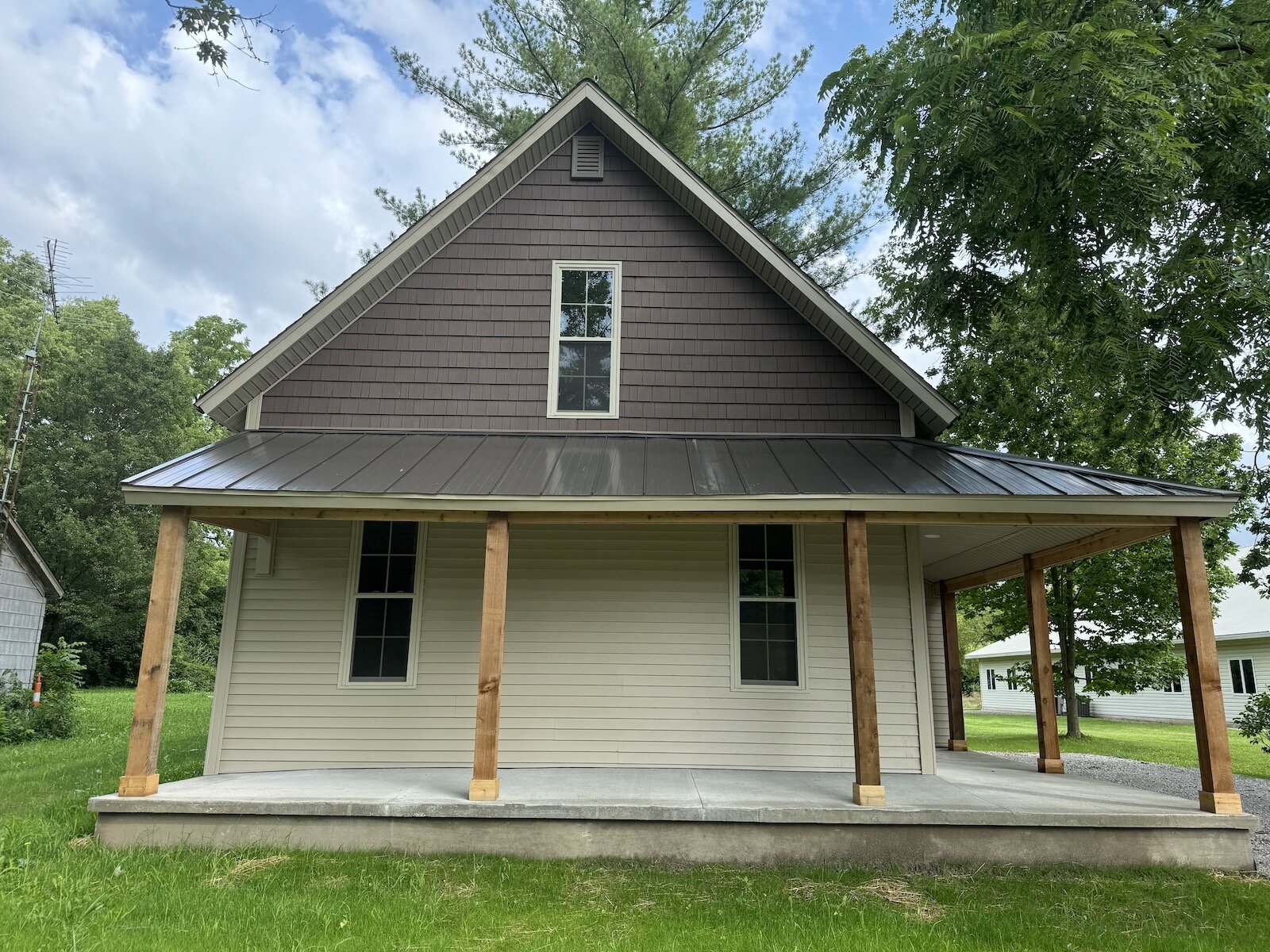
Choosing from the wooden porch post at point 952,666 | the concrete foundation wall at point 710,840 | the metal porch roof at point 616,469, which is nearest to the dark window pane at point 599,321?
the metal porch roof at point 616,469

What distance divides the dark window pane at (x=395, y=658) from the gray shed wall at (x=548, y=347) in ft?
7.35

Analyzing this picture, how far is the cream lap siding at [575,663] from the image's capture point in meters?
7.73

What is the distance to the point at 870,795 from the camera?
6.06 m

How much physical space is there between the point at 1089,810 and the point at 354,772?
623cm

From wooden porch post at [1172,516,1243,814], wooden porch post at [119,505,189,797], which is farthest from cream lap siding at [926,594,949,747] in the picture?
wooden porch post at [119,505,189,797]

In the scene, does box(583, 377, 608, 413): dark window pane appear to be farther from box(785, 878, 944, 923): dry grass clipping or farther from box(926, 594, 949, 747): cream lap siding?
box(926, 594, 949, 747): cream lap siding

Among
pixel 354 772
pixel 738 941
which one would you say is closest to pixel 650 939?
pixel 738 941

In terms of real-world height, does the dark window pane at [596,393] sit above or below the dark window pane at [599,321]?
below

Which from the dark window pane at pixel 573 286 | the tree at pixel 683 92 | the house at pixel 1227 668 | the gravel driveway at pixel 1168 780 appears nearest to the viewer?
the gravel driveway at pixel 1168 780

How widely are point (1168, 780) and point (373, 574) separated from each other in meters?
10.2

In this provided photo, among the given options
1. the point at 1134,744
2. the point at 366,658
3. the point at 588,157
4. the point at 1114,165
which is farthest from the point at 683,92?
the point at 1134,744

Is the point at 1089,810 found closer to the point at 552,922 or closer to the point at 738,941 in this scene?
the point at 738,941

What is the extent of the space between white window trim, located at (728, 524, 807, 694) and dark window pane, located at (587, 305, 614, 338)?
256 cm

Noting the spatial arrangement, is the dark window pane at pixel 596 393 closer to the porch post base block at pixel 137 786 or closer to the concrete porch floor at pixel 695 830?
the concrete porch floor at pixel 695 830
